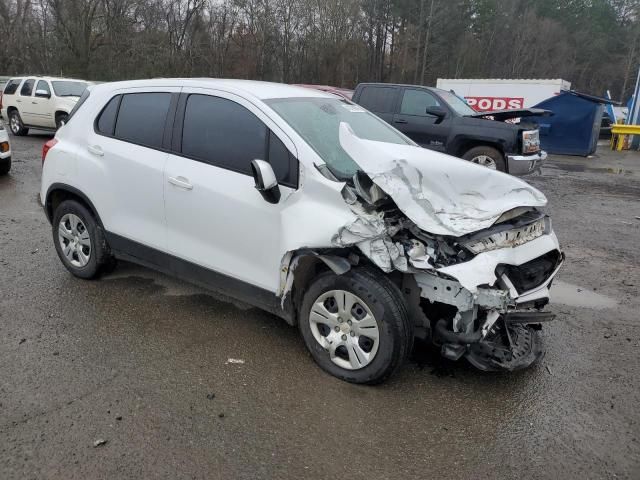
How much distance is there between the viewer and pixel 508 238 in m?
3.06

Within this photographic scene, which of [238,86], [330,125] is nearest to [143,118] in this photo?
[238,86]

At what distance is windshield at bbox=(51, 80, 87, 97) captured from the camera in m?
14.5

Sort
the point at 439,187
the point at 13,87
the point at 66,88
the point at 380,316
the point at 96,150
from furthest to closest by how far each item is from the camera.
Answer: the point at 13,87 < the point at 66,88 < the point at 96,150 < the point at 439,187 < the point at 380,316

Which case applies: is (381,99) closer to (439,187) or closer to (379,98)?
(379,98)

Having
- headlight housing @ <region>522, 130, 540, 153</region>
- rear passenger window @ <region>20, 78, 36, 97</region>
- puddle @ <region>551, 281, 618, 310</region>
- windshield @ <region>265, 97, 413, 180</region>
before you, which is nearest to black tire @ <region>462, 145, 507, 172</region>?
headlight housing @ <region>522, 130, 540, 153</region>

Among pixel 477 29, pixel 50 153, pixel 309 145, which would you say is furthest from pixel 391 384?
pixel 477 29

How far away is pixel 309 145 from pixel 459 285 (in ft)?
4.28

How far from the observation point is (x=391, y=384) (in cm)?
319

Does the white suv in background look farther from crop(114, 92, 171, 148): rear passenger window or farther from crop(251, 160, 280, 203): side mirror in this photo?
crop(251, 160, 280, 203): side mirror

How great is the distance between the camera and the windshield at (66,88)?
14461 mm

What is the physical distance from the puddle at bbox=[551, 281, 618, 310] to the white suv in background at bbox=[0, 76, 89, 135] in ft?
44.9

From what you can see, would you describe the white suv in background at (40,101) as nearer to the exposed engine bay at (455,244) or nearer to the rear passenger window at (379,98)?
the rear passenger window at (379,98)

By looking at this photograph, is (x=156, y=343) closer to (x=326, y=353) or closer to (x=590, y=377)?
(x=326, y=353)

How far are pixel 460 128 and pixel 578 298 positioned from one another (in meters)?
5.67
